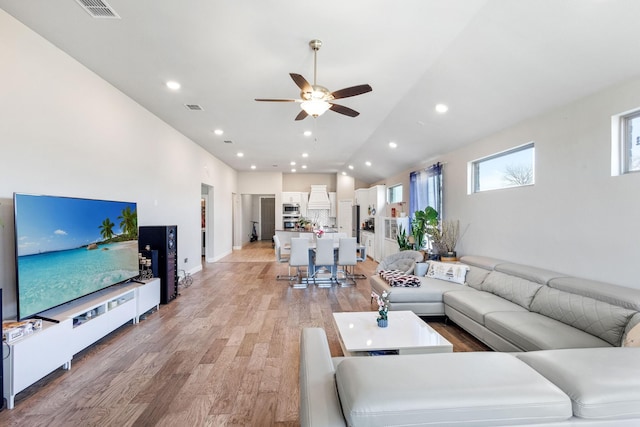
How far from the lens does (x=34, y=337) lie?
2166 millimetres

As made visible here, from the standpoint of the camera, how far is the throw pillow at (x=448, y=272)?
4.07 metres

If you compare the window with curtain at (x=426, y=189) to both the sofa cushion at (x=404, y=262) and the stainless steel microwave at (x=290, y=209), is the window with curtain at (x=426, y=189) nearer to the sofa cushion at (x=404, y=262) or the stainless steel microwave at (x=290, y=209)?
the sofa cushion at (x=404, y=262)

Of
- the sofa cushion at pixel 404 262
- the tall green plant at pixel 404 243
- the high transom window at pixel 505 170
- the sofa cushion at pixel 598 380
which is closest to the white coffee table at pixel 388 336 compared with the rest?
the sofa cushion at pixel 598 380

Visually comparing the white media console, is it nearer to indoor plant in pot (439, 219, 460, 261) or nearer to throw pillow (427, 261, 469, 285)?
throw pillow (427, 261, 469, 285)

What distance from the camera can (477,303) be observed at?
10.3ft

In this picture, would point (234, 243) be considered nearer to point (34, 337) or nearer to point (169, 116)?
point (169, 116)

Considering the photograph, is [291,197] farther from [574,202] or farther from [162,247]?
[574,202]

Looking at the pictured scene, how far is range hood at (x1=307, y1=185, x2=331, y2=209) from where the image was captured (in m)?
11.3

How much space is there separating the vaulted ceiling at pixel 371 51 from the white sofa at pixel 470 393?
243 centimetres

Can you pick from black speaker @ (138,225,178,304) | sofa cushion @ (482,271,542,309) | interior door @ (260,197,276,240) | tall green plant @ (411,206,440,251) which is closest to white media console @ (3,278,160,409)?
black speaker @ (138,225,178,304)

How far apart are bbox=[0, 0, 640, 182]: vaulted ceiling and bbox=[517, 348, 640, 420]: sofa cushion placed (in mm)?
2326

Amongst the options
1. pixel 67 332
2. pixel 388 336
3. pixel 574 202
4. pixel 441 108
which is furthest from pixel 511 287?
pixel 67 332

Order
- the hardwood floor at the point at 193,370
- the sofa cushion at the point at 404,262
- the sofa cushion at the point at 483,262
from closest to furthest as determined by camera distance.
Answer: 1. the hardwood floor at the point at 193,370
2. the sofa cushion at the point at 483,262
3. the sofa cushion at the point at 404,262

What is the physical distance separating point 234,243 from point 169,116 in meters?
6.78
